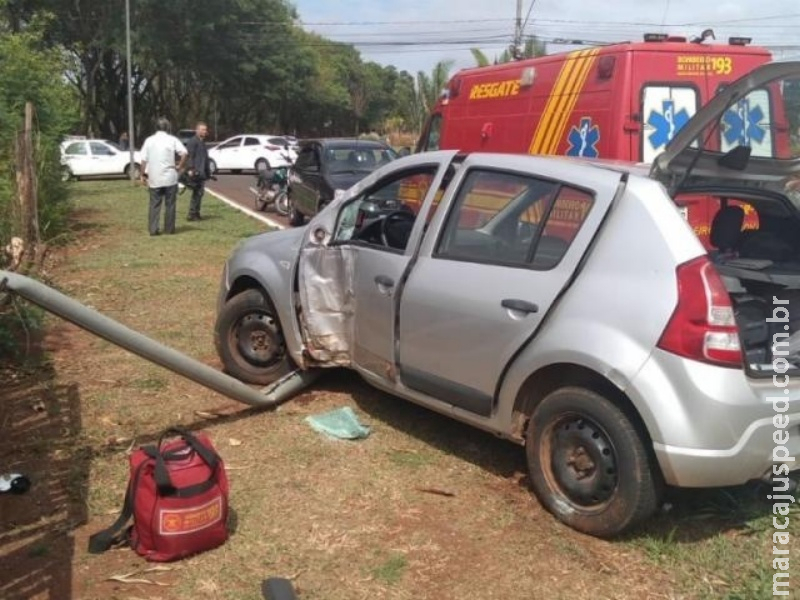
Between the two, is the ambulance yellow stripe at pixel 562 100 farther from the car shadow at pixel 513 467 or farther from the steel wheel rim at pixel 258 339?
the steel wheel rim at pixel 258 339

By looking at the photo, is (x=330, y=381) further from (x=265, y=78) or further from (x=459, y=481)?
(x=265, y=78)

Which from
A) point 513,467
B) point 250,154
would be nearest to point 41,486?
point 513,467

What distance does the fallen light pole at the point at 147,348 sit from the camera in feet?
13.1

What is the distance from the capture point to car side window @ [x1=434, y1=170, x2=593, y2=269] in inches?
150

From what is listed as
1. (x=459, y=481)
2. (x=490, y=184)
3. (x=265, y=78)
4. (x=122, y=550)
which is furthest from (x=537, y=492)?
(x=265, y=78)

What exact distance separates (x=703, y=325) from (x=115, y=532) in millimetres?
2512

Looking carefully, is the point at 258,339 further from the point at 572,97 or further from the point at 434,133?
the point at 434,133

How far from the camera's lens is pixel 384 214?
16.7 ft

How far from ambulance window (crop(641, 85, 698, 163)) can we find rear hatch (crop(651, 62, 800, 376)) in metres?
1.92

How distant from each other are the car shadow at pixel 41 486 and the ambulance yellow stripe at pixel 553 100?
15.5 feet

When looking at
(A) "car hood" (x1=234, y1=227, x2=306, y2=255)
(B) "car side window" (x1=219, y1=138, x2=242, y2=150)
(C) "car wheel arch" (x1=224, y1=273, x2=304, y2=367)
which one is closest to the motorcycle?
(A) "car hood" (x1=234, y1=227, x2=306, y2=255)

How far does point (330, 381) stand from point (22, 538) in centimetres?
236

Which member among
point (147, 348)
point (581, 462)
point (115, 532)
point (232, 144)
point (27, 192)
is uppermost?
point (27, 192)

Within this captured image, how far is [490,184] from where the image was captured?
428 cm
